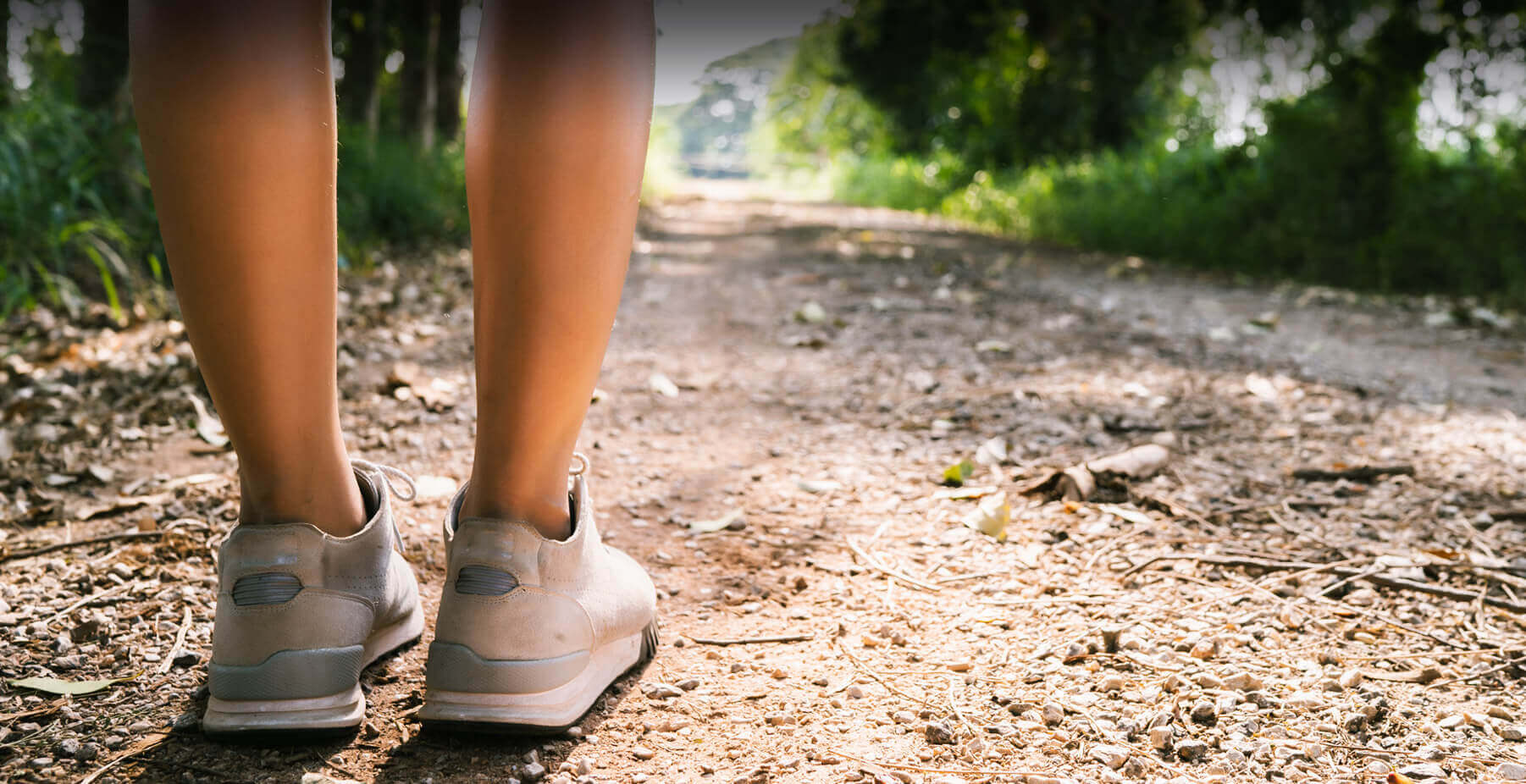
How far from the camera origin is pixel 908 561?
145cm

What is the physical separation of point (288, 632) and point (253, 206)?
41 cm

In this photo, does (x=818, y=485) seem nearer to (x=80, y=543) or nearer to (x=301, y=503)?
(x=301, y=503)

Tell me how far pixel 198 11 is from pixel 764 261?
15.9 ft

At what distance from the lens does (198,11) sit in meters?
0.84

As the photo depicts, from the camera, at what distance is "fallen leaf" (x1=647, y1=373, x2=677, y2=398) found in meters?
2.47

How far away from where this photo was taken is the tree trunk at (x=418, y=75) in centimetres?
678

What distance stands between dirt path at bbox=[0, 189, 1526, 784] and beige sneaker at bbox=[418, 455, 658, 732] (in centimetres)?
4

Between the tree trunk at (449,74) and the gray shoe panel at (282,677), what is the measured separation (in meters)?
7.20

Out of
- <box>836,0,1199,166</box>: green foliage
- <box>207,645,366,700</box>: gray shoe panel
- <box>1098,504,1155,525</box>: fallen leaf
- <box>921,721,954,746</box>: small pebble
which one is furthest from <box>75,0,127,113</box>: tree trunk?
<box>836,0,1199,166</box>: green foliage

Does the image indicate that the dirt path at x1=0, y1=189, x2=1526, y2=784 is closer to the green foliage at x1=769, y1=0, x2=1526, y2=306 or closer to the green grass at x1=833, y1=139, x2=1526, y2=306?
the green grass at x1=833, y1=139, x2=1526, y2=306

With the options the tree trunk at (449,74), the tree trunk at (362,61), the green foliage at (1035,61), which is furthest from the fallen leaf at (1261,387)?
the tree trunk at (449,74)

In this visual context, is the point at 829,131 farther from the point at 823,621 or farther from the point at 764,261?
the point at 823,621

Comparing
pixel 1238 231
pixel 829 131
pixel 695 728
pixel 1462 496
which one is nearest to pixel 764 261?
pixel 1238 231

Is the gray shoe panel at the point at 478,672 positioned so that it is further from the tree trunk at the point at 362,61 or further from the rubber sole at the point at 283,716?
the tree trunk at the point at 362,61
